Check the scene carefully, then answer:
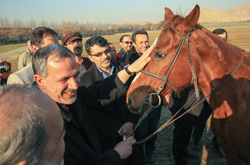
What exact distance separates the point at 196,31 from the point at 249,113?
1.21 metres

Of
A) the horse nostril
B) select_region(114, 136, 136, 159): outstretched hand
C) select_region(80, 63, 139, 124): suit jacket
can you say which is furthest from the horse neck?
select_region(114, 136, 136, 159): outstretched hand

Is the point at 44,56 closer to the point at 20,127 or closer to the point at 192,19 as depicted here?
the point at 20,127

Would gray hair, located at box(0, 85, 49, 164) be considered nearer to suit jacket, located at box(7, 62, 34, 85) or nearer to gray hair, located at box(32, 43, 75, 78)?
gray hair, located at box(32, 43, 75, 78)

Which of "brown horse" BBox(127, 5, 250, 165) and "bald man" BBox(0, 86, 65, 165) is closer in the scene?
"bald man" BBox(0, 86, 65, 165)

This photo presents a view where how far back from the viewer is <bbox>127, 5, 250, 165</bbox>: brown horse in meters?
2.08

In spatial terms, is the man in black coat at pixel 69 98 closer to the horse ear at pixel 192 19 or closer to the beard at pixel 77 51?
the horse ear at pixel 192 19

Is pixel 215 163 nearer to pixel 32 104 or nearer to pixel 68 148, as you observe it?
pixel 68 148

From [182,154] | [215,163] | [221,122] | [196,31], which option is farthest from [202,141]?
[196,31]

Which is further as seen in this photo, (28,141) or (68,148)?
(68,148)

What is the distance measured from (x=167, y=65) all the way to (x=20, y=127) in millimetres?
1833

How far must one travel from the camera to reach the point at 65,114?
144cm

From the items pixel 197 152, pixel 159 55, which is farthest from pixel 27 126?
pixel 197 152

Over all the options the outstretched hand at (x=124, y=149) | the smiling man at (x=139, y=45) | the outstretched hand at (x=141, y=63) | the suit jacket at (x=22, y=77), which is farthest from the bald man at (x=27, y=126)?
the smiling man at (x=139, y=45)

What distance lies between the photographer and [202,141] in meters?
4.49
